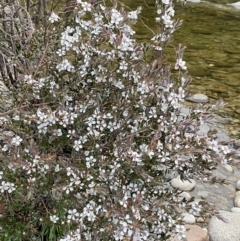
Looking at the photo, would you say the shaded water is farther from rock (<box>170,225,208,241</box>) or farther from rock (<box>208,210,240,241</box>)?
rock (<box>170,225,208,241</box>)

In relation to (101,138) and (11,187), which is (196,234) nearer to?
(101,138)

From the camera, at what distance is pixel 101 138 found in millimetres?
2109

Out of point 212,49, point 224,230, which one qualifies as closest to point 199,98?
point 212,49

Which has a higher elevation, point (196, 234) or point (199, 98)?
point (196, 234)

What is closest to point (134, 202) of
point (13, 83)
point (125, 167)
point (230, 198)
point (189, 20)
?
point (125, 167)

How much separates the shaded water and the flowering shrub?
8.16ft

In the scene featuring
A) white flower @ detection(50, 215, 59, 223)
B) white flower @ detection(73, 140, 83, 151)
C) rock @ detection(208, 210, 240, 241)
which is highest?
white flower @ detection(73, 140, 83, 151)

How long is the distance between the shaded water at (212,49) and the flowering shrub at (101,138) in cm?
249

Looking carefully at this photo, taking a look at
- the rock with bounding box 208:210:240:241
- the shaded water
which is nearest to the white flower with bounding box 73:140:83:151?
the rock with bounding box 208:210:240:241

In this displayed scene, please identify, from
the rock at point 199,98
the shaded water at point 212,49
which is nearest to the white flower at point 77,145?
the shaded water at point 212,49

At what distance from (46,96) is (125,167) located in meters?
0.51

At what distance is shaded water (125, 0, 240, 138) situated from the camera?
638 cm

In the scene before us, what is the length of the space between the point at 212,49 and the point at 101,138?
6633 millimetres

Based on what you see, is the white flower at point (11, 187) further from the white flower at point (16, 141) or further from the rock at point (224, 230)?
the rock at point (224, 230)
